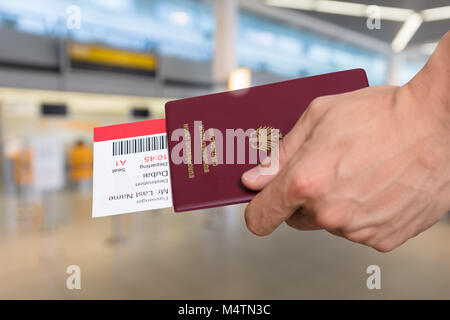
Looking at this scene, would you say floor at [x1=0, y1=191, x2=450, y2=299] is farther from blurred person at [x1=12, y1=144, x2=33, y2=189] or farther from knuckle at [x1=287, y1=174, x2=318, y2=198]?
knuckle at [x1=287, y1=174, x2=318, y2=198]

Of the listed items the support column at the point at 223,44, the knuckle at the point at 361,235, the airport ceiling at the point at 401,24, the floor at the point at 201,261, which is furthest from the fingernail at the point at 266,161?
the support column at the point at 223,44

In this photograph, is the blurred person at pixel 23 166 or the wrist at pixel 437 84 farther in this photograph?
the blurred person at pixel 23 166

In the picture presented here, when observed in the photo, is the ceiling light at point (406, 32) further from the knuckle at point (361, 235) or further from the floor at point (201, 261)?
the floor at point (201, 261)

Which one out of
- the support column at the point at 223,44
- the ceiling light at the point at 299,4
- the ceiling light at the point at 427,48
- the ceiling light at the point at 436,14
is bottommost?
the ceiling light at the point at 427,48

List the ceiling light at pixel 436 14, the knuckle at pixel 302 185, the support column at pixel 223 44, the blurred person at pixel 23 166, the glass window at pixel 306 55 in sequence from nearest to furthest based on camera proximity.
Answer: the knuckle at pixel 302 185
the ceiling light at pixel 436 14
the glass window at pixel 306 55
the support column at pixel 223 44
the blurred person at pixel 23 166

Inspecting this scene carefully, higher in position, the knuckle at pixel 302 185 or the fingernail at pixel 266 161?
the fingernail at pixel 266 161

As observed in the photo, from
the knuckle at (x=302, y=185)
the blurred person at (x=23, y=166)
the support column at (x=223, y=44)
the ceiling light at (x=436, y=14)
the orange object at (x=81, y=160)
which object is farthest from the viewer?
the orange object at (x=81, y=160)

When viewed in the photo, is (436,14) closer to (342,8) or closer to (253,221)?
(342,8)

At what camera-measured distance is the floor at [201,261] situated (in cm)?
127

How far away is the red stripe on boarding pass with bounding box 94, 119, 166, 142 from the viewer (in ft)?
1.20

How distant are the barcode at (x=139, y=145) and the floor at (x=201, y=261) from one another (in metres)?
0.98

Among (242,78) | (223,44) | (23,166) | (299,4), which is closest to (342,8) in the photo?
(299,4)

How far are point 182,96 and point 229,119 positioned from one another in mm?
646

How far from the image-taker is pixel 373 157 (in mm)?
283
